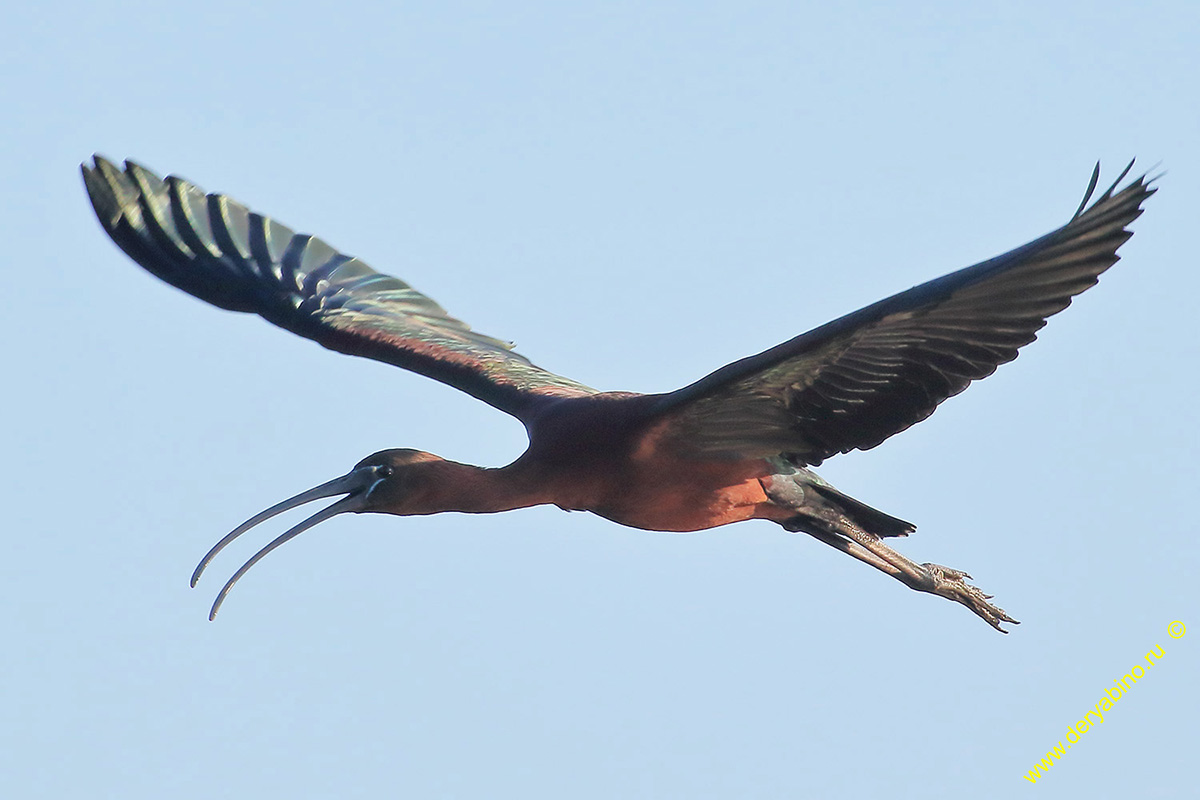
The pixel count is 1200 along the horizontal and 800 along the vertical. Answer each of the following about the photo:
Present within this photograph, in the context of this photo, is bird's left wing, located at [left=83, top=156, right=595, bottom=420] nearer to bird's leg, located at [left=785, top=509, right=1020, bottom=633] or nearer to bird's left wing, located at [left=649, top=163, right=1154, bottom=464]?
bird's leg, located at [left=785, top=509, right=1020, bottom=633]

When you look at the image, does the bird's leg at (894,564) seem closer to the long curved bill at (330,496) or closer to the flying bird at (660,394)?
the flying bird at (660,394)

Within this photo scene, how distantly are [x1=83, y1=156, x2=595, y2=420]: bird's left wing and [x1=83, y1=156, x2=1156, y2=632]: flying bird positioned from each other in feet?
0.05

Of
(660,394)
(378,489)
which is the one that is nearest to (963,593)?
(660,394)

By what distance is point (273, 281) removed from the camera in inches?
456

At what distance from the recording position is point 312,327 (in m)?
11.2

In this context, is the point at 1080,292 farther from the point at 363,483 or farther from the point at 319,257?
the point at 319,257

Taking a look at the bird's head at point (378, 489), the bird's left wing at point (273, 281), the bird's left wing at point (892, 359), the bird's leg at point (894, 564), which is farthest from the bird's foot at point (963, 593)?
the bird's head at point (378, 489)

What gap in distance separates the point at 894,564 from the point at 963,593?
1.84ft

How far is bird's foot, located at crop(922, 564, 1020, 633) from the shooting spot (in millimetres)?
10273

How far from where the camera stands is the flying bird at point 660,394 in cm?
757

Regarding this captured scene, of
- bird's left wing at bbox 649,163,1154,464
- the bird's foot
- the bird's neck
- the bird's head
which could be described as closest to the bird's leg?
the bird's foot

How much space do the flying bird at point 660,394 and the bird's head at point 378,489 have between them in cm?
1

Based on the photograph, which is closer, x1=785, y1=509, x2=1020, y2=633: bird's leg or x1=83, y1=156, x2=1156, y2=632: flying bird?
x1=83, y1=156, x2=1156, y2=632: flying bird

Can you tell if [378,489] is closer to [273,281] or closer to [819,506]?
[819,506]
